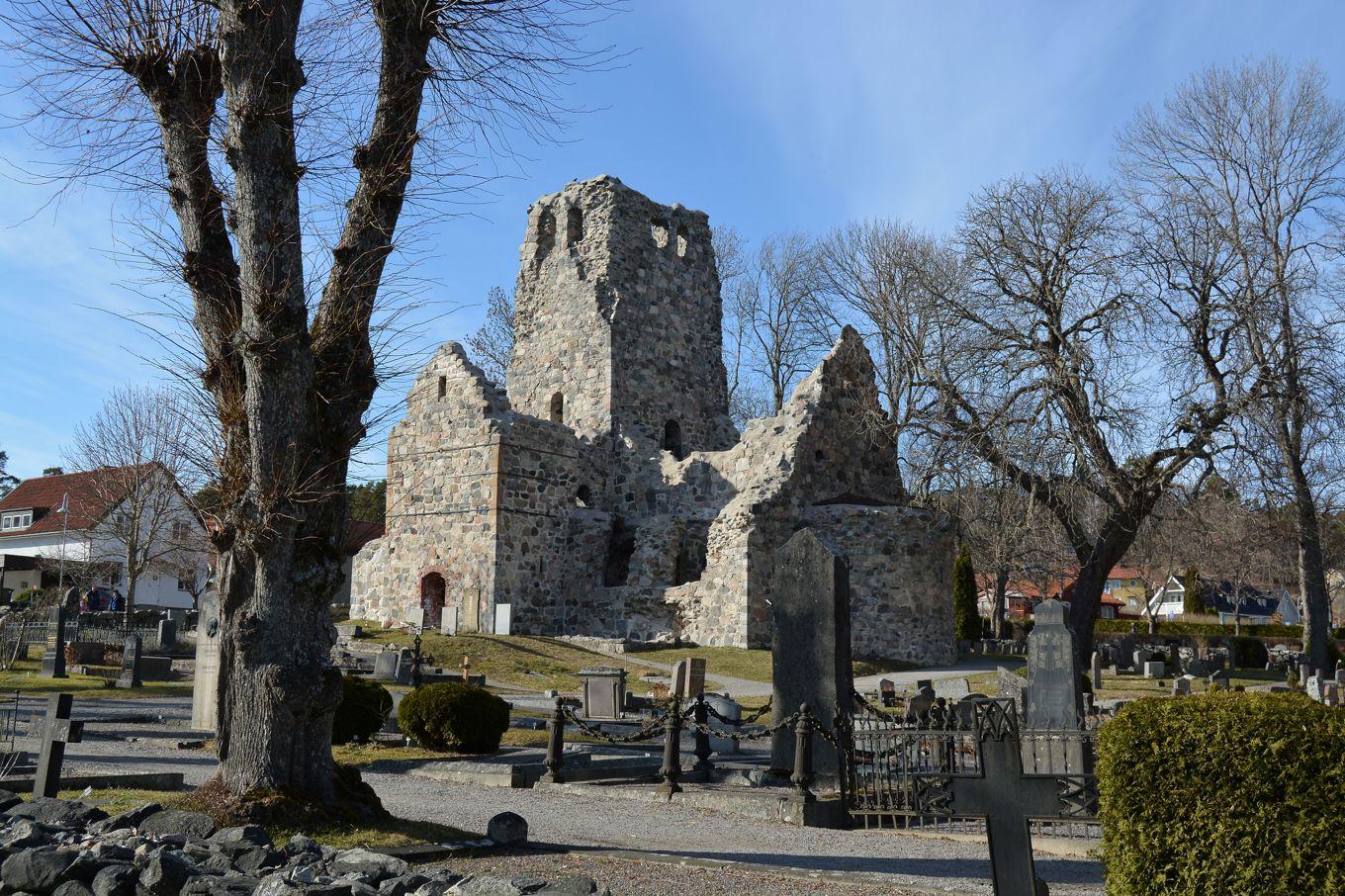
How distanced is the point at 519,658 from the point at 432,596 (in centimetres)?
637

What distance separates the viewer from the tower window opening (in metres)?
32.4

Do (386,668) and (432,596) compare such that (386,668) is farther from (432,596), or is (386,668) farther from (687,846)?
(687,846)

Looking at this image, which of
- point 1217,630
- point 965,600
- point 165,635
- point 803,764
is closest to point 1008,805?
point 803,764

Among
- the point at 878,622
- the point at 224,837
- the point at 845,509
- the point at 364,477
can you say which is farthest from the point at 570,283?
the point at 224,837

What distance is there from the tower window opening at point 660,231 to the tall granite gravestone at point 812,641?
22390mm

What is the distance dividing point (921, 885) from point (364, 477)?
4.89m

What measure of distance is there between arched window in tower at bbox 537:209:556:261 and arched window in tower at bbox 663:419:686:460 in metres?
6.22

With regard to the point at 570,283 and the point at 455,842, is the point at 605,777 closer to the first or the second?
the point at 455,842

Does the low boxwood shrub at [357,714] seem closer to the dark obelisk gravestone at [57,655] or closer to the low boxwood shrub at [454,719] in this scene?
the low boxwood shrub at [454,719]

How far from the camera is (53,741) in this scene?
7.81m

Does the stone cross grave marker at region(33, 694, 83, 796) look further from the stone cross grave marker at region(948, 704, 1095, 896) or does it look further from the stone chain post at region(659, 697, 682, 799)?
the stone cross grave marker at region(948, 704, 1095, 896)

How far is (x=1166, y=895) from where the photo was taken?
5.00 m

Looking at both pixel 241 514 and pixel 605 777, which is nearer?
pixel 241 514

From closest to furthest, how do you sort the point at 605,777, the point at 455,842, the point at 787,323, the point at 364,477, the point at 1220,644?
the point at 455,842 → the point at 364,477 → the point at 605,777 → the point at 1220,644 → the point at 787,323
